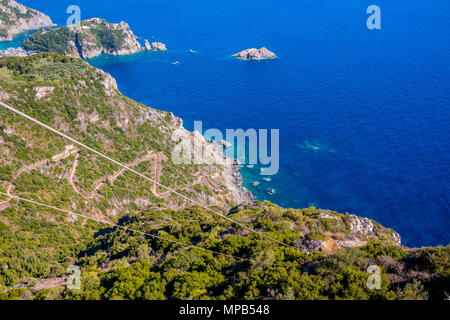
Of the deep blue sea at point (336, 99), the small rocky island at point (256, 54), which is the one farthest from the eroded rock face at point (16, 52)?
the small rocky island at point (256, 54)

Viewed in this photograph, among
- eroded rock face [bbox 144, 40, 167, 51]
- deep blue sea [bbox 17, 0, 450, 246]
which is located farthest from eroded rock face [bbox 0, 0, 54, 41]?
eroded rock face [bbox 144, 40, 167, 51]

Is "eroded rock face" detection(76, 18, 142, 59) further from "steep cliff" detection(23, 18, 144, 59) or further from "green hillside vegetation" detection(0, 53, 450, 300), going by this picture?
"green hillside vegetation" detection(0, 53, 450, 300)

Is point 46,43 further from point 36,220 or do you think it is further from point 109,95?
point 36,220

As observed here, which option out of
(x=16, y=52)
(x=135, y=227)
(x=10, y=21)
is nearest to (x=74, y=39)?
(x=16, y=52)

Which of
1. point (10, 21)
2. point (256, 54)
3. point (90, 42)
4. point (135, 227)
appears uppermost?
point (10, 21)

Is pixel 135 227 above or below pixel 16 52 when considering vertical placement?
below

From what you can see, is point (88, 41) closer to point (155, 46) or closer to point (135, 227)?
point (155, 46)

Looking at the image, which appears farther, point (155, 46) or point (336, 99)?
point (155, 46)

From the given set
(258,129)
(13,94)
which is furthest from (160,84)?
(13,94)
